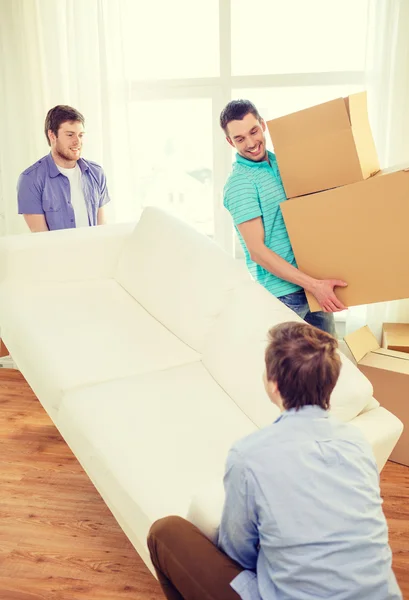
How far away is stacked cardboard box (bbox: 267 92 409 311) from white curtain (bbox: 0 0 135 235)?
5.31 feet

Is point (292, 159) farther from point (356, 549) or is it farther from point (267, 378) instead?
point (356, 549)

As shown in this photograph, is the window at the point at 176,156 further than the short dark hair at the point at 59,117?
Yes

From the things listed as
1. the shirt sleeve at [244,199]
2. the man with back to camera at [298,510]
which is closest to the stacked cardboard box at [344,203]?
the shirt sleeve at [244,199]

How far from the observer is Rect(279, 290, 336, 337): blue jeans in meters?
2.24

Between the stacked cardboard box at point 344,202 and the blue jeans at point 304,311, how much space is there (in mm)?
174

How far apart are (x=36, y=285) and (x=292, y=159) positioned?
1.21m

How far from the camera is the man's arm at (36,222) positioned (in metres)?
2.84

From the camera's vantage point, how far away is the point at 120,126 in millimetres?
3412

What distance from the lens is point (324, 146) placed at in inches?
75.6

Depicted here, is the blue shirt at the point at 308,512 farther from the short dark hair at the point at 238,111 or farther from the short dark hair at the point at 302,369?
the short dark hair at the point at 238,111

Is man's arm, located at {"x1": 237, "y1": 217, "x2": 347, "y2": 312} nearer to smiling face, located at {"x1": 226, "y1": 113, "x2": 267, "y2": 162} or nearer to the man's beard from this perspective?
smiling face, located at {"x1": 226, "y1": 113, "x2": 267, "y2": 162}

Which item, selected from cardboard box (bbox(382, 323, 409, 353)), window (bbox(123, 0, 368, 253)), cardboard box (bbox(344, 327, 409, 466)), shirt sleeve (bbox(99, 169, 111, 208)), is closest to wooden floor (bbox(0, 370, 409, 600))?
cardboard box (bbox(344, 327, 409, 466))

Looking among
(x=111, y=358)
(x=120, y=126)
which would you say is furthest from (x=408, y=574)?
(x=120, y=126)

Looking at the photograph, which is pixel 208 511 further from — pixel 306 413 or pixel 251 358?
pixel 251 358
